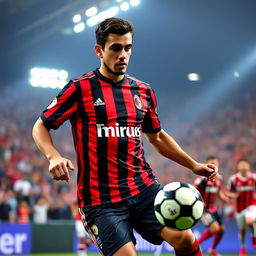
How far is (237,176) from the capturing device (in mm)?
11086

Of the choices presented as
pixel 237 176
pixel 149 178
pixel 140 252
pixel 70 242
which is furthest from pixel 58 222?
pixel 149 178

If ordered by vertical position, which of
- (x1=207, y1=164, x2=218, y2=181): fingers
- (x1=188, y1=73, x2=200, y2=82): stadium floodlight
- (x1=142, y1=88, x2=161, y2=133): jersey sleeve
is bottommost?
(x1=207, y1=164, x2=218, y2=181): fingers

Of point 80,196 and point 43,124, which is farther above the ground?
point 43,124

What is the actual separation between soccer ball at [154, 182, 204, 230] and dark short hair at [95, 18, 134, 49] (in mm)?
1052

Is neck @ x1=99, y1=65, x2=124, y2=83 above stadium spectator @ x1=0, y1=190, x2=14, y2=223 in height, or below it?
above

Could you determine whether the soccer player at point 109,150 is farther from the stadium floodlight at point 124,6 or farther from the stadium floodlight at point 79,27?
the stadium floodlight at point 79,27

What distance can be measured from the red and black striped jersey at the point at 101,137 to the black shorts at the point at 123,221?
5 centimetres

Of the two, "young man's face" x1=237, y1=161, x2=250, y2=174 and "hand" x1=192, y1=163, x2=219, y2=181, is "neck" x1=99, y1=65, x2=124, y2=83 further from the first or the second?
"young man's face" x1=237, y1=161, x2=250, y2=174

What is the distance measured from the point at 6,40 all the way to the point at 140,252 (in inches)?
317

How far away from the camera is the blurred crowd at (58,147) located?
14.0 meters

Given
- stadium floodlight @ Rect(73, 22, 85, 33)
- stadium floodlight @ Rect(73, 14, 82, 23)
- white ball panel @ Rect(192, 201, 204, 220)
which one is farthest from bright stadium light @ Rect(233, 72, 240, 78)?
white ball panel @ Rect(192, 201, 204, 220)

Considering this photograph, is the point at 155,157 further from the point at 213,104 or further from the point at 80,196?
the point at 80,196

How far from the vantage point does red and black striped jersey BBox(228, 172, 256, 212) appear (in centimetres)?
1098

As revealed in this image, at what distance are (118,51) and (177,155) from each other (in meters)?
0.91
